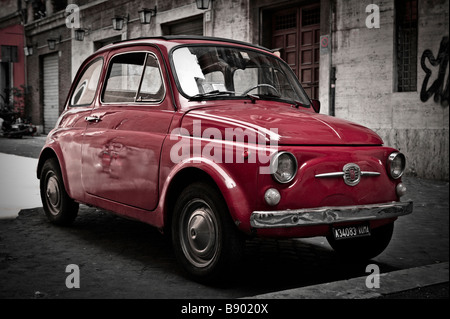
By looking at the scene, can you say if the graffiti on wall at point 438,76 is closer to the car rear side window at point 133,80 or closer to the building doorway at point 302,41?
the building doorway at point 302,41

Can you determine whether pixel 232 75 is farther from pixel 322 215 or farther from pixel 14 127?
pixel 14 127

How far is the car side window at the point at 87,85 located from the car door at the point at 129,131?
232 mm

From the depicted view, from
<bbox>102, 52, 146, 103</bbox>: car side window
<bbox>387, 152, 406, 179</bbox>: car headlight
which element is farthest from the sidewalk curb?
<bbox>102, 52, 146, 103</bbox>: car side window

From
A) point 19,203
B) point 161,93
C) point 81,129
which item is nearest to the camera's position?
point 161,93

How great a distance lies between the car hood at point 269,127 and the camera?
153 inches

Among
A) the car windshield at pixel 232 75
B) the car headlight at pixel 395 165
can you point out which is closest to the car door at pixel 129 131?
the car windshield at pixel 232 75

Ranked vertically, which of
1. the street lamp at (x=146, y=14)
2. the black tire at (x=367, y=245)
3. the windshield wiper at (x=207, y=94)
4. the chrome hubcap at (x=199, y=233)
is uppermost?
the street lamp at (x=146, y=14)

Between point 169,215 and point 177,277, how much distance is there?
19.2 inches

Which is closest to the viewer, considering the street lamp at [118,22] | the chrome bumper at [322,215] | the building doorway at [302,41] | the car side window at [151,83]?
the chrome bumper at [322,215]

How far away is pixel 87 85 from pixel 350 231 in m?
3.33

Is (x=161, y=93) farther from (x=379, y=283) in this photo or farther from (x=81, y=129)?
(x=379, y=283)

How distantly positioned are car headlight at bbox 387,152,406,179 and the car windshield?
1.19 meters
